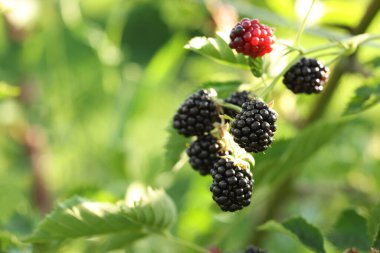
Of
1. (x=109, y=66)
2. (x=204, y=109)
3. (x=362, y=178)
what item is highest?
(x=109, y=66)

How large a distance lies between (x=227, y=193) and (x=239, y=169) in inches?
2.0

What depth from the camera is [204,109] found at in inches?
51.7

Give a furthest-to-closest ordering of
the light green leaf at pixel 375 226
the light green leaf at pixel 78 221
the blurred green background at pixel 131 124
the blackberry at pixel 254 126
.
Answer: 1. the blurred green background at pixel 131 124
2. the light green leaf at pixel 78 221
3. the light green leaf at pixel 375 226
4. the blackberry at pixel 254 126

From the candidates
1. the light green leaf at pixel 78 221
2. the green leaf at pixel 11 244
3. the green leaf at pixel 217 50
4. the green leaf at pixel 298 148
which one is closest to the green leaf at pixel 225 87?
the green leaf at pixel 217 50

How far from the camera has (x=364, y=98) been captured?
4.78 feet

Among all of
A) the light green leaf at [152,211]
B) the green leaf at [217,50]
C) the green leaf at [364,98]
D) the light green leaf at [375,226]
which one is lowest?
the light green leaf at [375,226]

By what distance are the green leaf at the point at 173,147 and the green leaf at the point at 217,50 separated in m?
0.18

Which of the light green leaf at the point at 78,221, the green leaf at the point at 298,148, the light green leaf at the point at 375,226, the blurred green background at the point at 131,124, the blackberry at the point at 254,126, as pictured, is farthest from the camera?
the blurred green background at the point at 131,124

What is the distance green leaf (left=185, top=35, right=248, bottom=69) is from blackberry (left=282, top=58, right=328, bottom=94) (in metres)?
0.09

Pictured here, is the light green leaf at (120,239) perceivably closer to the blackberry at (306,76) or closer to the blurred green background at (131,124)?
the blurred green background at (131,124)

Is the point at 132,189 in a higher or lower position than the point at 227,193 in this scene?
higher

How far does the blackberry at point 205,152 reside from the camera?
4.31ft

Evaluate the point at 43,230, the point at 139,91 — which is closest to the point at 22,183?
the point at 139,91

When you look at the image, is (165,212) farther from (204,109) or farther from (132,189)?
(132,189)
